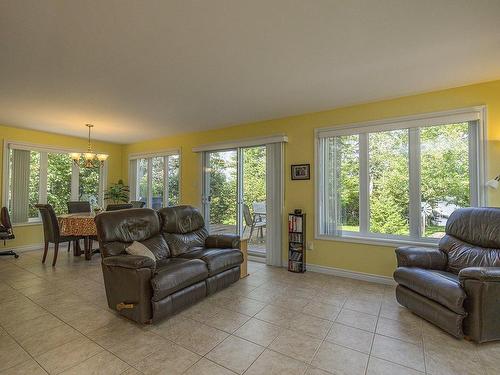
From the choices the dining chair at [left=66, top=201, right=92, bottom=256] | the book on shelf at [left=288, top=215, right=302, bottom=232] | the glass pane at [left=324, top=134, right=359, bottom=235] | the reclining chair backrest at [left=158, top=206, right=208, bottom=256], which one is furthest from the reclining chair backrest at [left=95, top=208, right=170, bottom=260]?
the glass pane at [left=324, top=134, right=359, bottom=235]

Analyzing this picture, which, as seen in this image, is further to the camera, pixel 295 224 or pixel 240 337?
pixel 295 224

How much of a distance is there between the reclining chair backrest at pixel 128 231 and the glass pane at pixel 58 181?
3685 millimetres

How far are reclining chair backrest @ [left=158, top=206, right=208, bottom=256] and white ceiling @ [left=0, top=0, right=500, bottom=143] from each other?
160 centimetres

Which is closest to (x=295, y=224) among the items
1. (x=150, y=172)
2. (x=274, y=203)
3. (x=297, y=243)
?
(x=297, y=243)

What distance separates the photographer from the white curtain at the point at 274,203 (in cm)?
427

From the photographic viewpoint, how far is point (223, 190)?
5227 millimetres

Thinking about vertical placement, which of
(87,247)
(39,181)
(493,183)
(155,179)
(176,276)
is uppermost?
(155,179)

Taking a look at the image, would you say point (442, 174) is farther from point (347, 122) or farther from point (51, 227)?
point (51, 227)

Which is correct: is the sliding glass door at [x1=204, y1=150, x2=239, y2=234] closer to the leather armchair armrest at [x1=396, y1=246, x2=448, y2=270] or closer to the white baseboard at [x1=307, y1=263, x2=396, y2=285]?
the white baseboard at [x1=307, y1=263, x2=396, y2=285]

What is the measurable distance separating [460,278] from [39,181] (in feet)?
23.0

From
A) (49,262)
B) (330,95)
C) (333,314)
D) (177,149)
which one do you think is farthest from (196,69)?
(49,262)

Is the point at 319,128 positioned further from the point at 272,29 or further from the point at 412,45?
the point at 272,29

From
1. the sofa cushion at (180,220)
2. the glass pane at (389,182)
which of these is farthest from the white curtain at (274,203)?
the glass pane at (389,182)

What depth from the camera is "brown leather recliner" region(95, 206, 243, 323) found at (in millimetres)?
2307
